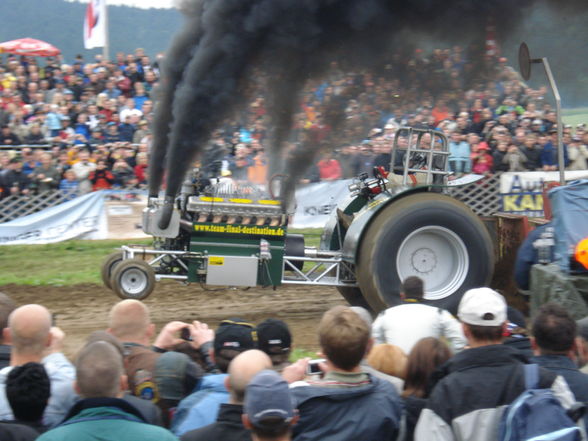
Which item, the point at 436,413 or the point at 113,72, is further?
the point at 113,72

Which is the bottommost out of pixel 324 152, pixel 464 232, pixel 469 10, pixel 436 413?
pixel 436 413

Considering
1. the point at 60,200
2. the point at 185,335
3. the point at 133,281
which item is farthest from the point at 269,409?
the point at 60,200

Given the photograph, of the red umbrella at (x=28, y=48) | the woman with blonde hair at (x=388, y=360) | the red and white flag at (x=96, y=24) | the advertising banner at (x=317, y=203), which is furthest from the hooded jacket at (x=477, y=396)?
the red and white flag at (x=96, y=24)

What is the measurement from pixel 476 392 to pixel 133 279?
5626 mm

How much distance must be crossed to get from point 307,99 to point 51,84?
8.46 meters

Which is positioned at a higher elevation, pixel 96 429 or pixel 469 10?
pixel 469 10

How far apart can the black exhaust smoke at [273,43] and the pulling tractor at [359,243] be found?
50 centimetres

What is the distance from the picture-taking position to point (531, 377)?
3.12m

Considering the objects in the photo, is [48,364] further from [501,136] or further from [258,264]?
[501,136]

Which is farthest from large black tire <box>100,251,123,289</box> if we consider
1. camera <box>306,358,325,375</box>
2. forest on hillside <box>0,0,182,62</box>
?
forest on hillside <box>0,0,182,62</box>

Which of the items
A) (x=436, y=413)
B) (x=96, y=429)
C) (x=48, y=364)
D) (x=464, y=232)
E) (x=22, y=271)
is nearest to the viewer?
(x=96, y=429)

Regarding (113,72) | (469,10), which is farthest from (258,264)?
(113,72)

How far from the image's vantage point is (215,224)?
8023 mm

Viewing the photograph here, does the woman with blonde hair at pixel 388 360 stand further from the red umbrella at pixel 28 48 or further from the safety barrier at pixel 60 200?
the red umbrella at pixel 28 48
